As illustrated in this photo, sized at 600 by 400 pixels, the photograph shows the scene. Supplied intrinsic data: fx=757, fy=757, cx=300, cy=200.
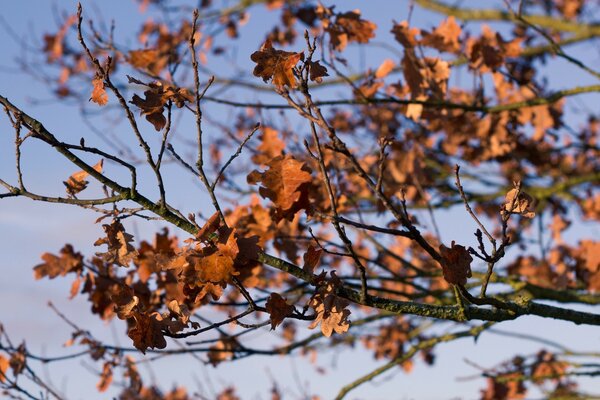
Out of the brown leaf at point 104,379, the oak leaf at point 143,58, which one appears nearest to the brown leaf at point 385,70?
the oak leaf at point 143,58

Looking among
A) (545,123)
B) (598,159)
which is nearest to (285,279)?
(545,123)

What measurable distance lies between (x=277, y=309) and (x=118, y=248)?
1.70ft

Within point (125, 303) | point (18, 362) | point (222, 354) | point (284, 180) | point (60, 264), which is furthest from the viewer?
point (222, 354)

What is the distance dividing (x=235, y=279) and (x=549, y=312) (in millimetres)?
1023

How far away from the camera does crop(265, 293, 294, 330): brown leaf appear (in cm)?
206

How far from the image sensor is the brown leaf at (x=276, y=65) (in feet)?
6.79

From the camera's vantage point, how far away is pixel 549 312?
238 cm

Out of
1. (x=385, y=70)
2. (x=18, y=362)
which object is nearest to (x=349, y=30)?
(x=385, y=70)

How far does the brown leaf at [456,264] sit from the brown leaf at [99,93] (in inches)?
40.9

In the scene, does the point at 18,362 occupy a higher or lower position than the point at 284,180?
higher

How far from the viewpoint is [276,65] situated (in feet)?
6.84

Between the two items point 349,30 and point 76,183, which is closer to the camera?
point 76,183

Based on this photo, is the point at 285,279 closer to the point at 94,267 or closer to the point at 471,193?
the point at 471,193

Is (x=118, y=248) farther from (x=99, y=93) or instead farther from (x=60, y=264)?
(x=60, y=264)
